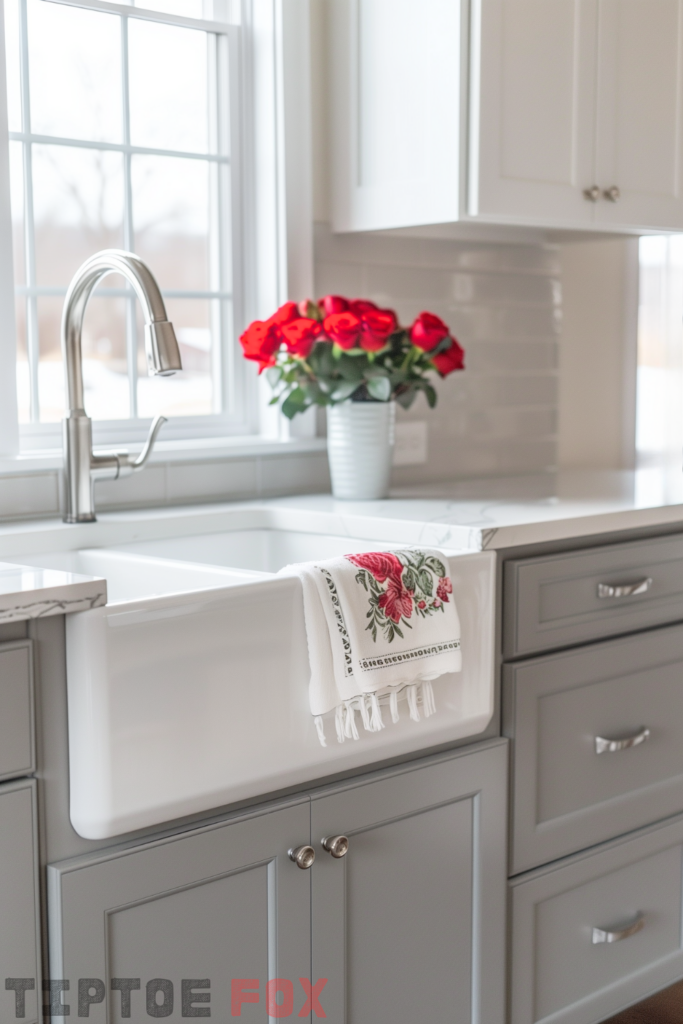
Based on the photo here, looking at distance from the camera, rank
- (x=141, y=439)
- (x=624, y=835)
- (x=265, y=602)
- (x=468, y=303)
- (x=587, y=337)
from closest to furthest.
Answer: (x=265, y=602) < (x=624, y=835) < (x=141, y=439) < (x=468, y=303) < (x=587, y=337)

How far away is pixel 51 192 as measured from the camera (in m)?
1.96

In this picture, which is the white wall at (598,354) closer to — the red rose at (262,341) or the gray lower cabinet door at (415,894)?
the red rose at (262,341)

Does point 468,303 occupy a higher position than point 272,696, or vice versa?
point 468,303

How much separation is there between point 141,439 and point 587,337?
129 cm

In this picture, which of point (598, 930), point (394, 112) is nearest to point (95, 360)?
point (394, 112)

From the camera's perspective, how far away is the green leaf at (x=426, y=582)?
1473 mm

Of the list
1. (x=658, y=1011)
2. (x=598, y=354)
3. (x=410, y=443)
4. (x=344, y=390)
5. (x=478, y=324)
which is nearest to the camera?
(x=344, y=390)

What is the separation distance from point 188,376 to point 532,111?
831 mm

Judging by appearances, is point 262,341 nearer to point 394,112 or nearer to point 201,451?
point 201,451

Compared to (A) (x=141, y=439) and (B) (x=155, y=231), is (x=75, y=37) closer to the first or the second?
(B) (x=155, y=231)

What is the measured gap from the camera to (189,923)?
1.32 metres

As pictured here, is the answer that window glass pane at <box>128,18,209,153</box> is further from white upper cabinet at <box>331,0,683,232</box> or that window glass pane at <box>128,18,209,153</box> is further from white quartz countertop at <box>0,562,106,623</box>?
white quartz countertop at <box>0,562,106,623</box>

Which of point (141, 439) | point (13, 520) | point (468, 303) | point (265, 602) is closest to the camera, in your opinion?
point (265, 602)

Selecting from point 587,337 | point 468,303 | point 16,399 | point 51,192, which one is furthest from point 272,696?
point 587,337
